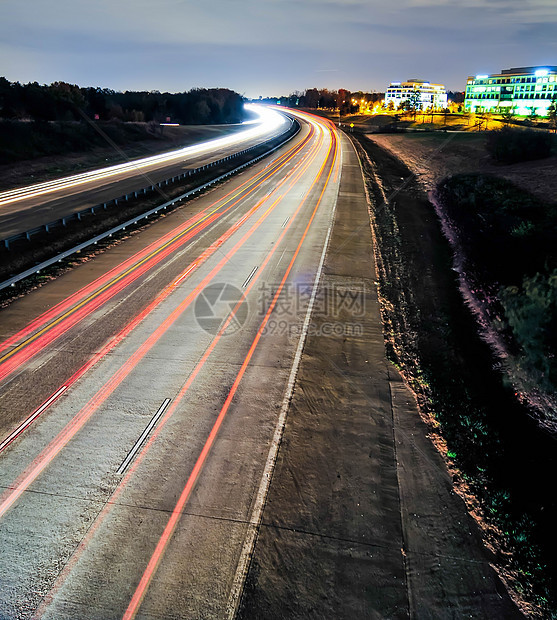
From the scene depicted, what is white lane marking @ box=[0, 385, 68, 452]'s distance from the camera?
10.0 metres

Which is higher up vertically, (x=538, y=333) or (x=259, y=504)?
(x=538, y=333)

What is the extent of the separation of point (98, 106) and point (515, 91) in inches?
6253

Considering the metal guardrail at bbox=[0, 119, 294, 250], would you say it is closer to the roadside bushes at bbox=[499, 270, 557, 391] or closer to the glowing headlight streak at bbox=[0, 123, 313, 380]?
the glowing headlight streak at bbox=[0, 123, 313, 380]

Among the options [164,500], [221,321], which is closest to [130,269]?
[221,321]

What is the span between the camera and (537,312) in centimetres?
1352

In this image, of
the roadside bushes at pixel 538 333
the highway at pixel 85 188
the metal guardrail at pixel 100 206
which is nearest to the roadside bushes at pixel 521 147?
the metal guardrail at pixel 100 206

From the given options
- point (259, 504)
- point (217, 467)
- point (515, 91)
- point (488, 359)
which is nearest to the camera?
point (259, 504)

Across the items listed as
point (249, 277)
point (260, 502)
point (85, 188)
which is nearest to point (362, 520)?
point (260, 502)

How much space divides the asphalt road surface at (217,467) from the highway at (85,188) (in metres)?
14.7

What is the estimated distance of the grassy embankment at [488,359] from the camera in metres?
8.16

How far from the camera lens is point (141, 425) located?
10.5m

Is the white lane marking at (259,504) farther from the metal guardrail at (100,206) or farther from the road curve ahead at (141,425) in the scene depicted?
the metal guardrail at (100,206)

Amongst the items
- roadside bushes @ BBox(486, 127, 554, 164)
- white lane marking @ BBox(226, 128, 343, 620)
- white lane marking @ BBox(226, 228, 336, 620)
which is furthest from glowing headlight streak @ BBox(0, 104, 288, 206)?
roadside bushes @ BBox(486, 127, 554, 164)

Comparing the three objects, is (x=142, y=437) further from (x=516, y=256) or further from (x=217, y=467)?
(x=516, y=256)
